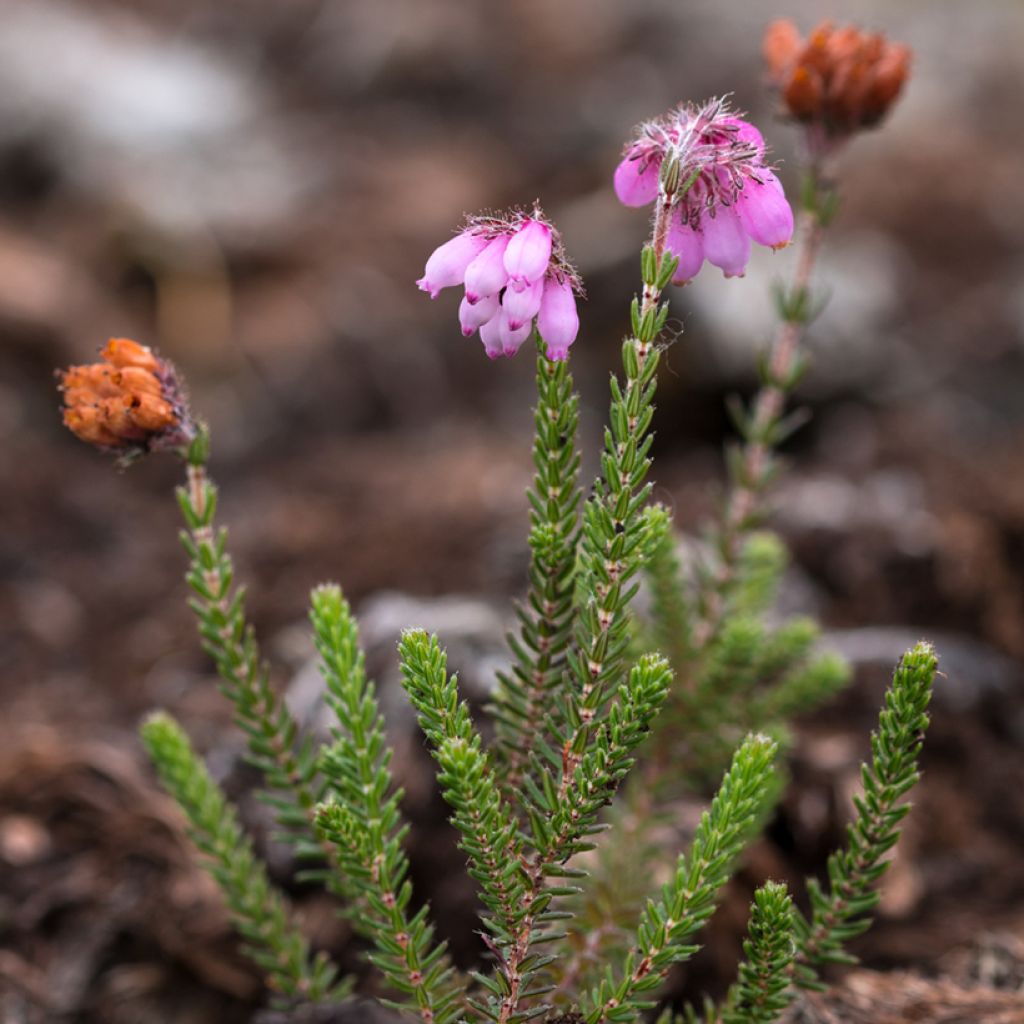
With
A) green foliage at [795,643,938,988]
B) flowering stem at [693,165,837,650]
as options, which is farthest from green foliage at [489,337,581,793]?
flowering stem at [693,165,837,650]

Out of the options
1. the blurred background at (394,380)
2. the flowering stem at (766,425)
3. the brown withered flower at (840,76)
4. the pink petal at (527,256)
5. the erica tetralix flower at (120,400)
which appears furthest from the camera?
the blurred background at (394,380)

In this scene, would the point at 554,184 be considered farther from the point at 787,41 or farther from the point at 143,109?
the point at 787,41

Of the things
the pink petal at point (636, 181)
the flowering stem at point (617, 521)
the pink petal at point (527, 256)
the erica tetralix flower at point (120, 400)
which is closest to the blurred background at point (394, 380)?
the pink petal at point (636, 181)

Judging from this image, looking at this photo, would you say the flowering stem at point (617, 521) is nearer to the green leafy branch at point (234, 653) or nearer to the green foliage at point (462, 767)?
the green foliage at point (462, 767)

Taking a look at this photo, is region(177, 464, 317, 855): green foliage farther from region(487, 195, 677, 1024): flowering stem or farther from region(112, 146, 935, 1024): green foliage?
region(487, 195, 677, 1024): flowering stem

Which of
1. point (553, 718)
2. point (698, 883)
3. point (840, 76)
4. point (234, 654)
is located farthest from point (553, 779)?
point (840, 76)

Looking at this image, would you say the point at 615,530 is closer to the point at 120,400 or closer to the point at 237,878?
the point at 120,400
